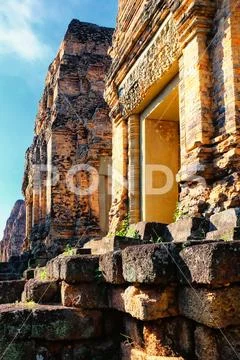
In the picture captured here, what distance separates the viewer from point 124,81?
399 inches

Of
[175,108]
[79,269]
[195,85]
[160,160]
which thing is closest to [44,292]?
[79,269]

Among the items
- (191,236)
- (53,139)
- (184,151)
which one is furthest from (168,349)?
(53,139)

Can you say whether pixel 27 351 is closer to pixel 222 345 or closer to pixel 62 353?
pixel 62 353

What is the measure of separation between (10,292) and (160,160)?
4875mm

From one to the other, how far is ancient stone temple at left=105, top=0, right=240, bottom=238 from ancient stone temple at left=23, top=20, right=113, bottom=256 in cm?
620

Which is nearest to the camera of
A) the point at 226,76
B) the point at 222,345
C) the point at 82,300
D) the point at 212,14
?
the point at 222,345

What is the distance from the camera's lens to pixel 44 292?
4.58 meters

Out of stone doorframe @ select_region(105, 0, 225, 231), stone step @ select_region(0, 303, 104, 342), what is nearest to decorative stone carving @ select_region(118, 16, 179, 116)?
stone doorframe @ select_region(105, 0, 225, 231)

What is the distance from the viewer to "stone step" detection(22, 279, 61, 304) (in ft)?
14.9

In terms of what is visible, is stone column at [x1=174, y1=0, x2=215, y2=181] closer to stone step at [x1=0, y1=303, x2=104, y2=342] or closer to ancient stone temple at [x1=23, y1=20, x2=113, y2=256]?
stone step at [x1=0, y1=303, x2=104, y2=342]

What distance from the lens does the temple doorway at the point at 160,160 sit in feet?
29.7

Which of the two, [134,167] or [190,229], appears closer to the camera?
[190,229]

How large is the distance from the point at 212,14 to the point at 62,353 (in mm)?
5345

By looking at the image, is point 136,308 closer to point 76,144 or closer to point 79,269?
point 79,269
